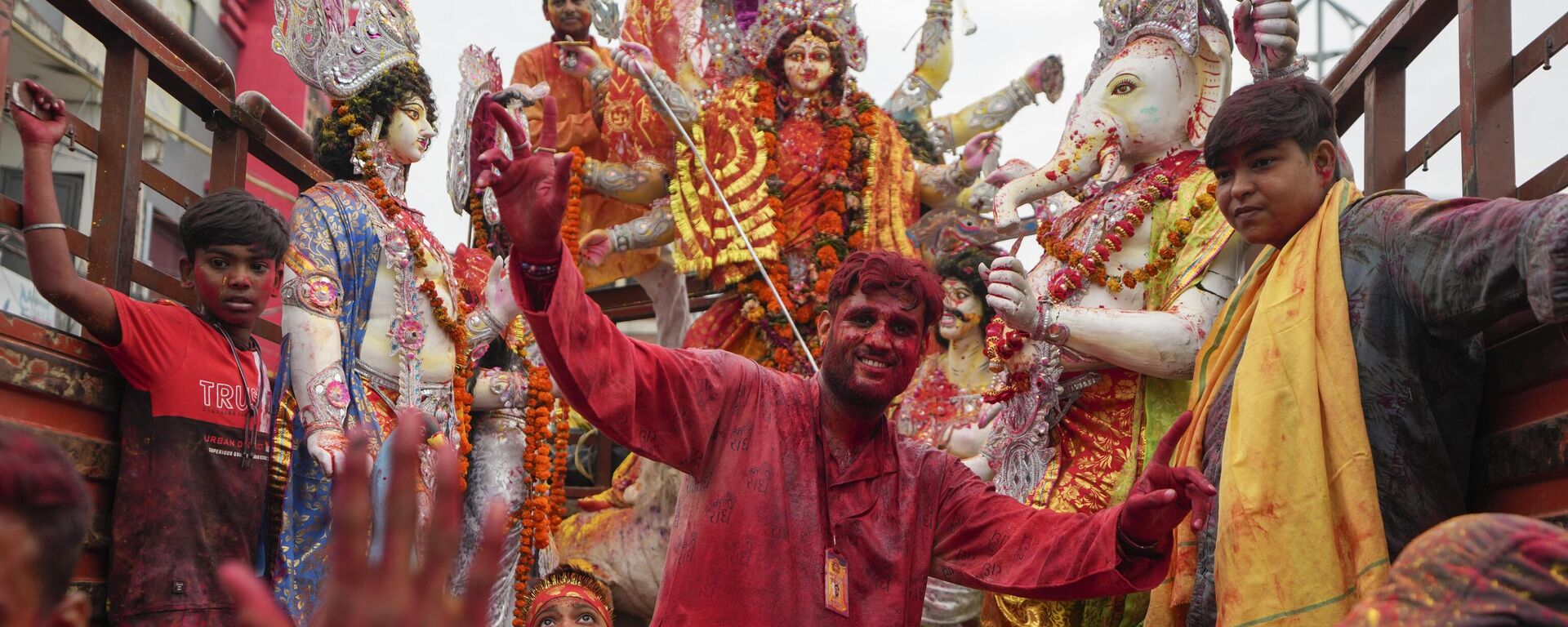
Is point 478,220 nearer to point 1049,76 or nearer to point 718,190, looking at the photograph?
point 718,190

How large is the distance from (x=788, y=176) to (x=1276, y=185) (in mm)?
3656

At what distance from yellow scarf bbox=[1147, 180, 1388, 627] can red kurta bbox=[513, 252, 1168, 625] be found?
0.28 meters

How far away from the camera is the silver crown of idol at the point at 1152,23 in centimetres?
445

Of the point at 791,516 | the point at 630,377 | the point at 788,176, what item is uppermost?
the point at 788,176

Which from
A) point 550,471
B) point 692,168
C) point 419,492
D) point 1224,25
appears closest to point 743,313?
point 692,168

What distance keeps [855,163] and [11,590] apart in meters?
5.46

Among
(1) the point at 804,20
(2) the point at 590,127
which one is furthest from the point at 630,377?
(2) the point at 590,127

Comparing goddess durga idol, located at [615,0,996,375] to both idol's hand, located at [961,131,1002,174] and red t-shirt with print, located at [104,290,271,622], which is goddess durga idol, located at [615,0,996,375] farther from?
red t-shirt with print, located at [104,290,271,622]

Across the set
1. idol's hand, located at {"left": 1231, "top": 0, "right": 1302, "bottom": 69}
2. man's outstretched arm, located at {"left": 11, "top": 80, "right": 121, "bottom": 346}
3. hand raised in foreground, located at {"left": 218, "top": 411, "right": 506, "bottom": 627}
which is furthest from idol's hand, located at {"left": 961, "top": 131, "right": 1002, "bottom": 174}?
hand raised in foreground, located at {"left": 218, "top": 411, "right": 506, "bottom": 627}

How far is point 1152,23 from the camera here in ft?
14.9

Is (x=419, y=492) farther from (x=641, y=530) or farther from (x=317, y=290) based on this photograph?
(x=641, y=530)

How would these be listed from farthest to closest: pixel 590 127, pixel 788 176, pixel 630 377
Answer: pixel 590 127, pixel 788 176, pixel 630 377

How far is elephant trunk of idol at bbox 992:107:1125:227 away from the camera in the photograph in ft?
14.8

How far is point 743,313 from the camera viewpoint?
657cm
